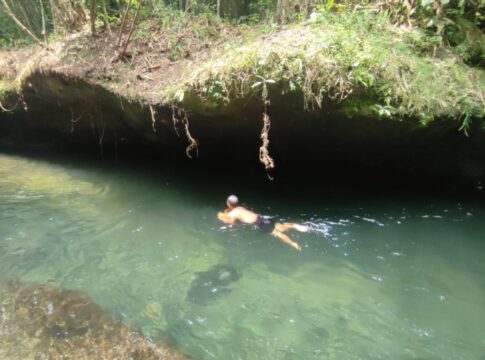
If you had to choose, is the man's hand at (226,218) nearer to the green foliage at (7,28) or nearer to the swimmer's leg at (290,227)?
the swimmer's leg at (290,227)

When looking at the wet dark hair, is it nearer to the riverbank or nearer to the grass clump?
the riverbank

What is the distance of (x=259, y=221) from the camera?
612 centimetres

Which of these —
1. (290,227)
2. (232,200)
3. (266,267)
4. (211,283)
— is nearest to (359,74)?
(290,227)

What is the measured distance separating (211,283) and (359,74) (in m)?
3.54

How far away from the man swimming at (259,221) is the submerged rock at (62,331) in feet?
8.47

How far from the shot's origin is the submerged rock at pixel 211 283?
457 cm

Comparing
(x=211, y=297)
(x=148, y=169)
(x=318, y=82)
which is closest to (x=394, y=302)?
(x=211, y=297)

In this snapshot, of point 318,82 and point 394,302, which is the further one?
point 318,82

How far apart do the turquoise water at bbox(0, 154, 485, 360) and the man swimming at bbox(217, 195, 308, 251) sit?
0.51 ft

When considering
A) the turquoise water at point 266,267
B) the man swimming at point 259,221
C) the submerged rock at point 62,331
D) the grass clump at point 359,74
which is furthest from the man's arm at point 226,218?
the submerged rock at point 62,331

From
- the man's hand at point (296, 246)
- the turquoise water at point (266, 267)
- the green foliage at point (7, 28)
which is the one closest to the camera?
the turquoise water at point (266, 267)

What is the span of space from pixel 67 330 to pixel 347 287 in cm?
328

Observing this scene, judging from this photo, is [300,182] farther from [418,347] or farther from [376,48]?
[418,347]

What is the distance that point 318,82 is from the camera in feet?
17.8
